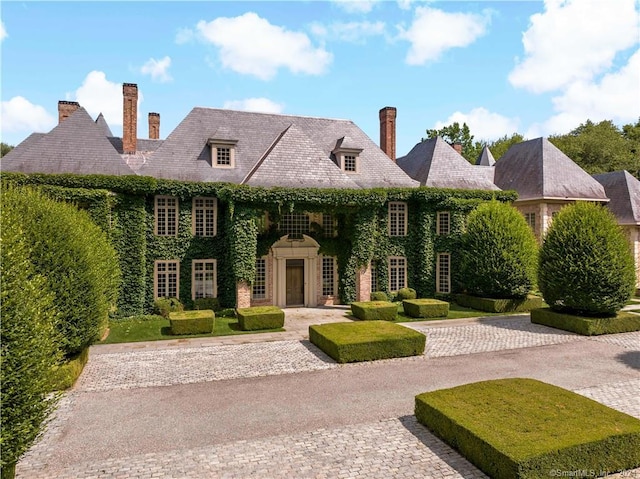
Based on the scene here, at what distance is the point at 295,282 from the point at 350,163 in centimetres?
928

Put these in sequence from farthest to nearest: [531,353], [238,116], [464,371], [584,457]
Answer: [238,116], [531,353], [464,371], [584,457]

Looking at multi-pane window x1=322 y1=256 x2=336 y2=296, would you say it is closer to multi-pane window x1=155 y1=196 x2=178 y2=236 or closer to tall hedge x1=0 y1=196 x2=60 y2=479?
multi-pane window x1=155 y1=196 x2=178 y2=236

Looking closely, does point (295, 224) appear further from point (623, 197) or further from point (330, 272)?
point (623, 197)

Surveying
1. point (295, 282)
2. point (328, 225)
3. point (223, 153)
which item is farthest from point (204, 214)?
point (328, 225)

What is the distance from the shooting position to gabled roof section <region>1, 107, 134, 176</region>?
23016 millimetres

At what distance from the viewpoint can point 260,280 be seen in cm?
2705

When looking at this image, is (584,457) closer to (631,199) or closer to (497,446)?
(497,446)

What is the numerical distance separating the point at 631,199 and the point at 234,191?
3289 cm

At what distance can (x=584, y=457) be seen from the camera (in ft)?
25.2

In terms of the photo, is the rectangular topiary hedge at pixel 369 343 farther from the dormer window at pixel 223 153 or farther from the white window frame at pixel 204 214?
the dormer window at pixel 223 153

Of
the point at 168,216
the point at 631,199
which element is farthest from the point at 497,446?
the point at 631,199

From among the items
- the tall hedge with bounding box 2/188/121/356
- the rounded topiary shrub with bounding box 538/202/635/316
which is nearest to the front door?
the tall hedge with bounding box 2/188/121/356

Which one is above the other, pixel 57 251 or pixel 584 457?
→ pixel 57 251

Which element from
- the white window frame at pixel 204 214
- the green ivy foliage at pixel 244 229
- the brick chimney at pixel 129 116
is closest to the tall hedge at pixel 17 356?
the green ivy foliage at pixel 244 229
